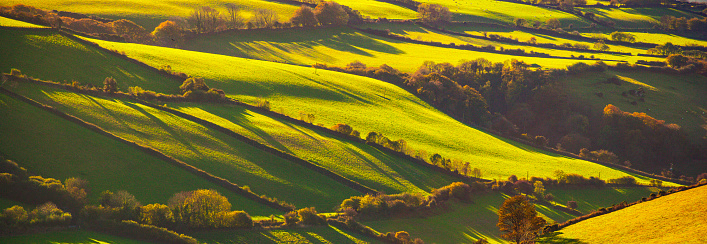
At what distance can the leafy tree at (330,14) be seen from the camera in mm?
167750

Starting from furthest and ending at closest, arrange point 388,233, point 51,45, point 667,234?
point 51,45 → point 388,233 → point 667,234

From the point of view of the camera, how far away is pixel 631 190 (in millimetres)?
82500

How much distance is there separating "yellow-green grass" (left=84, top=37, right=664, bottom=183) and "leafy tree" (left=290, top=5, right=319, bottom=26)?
51.5 m

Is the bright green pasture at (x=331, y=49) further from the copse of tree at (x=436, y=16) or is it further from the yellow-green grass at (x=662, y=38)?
the yellow-green grass at (x=662, y=38)

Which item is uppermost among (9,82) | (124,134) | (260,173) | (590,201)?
(9,82)

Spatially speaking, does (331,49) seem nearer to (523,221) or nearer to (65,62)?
(65,62)

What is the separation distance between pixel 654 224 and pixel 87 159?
199ft

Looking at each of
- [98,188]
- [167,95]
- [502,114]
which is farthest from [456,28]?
[98,188]

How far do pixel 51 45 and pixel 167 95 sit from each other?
2486 centimetres

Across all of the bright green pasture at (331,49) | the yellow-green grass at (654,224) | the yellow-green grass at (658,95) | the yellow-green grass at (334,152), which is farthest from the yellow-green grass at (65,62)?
the yellow-green grass at (658,95)

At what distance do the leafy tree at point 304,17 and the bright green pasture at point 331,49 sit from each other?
3.92m

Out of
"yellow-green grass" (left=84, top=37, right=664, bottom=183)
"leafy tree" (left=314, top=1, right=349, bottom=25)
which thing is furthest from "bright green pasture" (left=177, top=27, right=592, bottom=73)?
"yellow-green grass" (left=84, top=37, right=664, bottom=183)

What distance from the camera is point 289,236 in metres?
51.0

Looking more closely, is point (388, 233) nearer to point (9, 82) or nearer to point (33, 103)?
point (33, 103)
